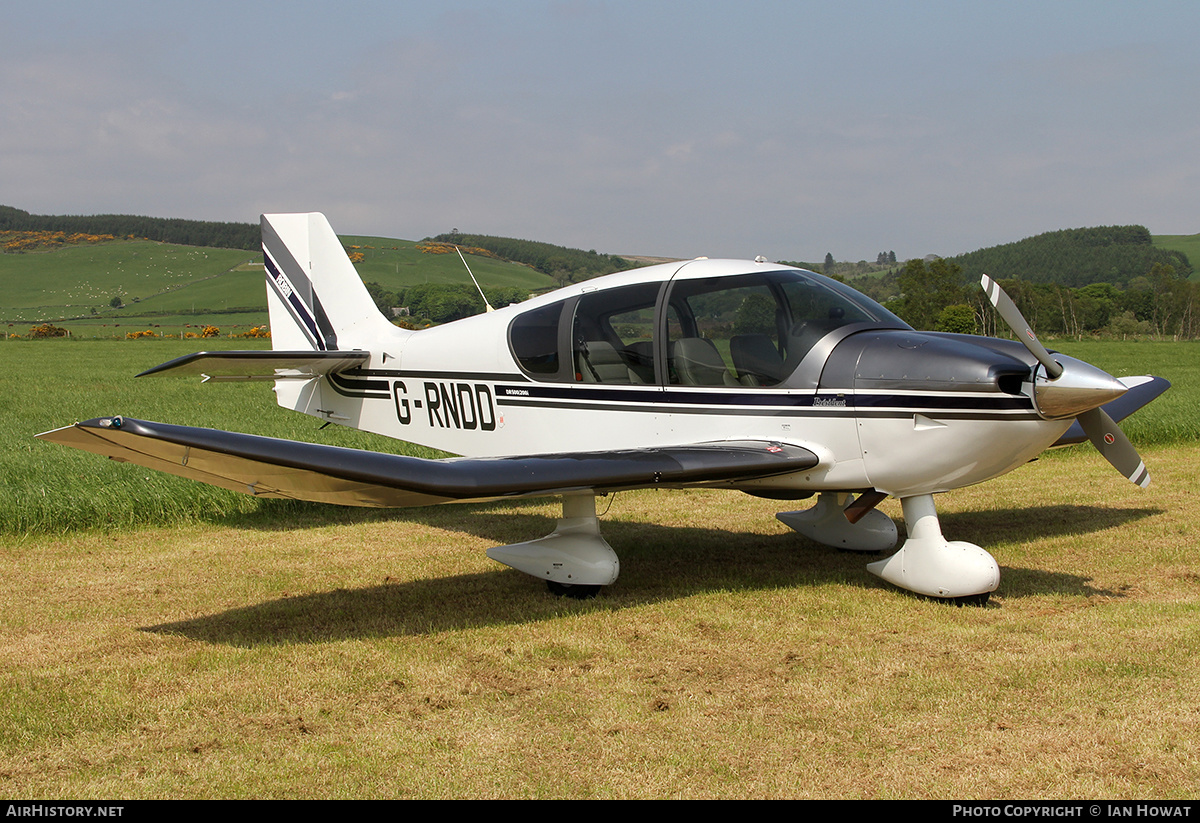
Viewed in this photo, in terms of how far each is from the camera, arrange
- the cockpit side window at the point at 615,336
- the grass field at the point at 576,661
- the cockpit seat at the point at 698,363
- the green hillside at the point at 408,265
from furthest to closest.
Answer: the green hillside at the point at 408,265, the cockpit side window at the point at 615,336, the cockpit seat at the point at 698,363, the grass field at the point at 576,661

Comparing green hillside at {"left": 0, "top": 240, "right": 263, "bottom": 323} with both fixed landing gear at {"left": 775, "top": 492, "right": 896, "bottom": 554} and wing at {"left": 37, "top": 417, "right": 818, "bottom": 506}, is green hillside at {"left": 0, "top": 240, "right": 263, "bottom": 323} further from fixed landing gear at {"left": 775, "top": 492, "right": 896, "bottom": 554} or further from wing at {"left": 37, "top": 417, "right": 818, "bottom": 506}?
wing at {"left": 37, "top": 417, "right": 818, "bottom": 506}

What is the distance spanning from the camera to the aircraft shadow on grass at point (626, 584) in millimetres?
5719

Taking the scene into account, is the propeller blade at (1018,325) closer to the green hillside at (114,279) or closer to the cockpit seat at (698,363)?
the cockpit seat at (698,363)

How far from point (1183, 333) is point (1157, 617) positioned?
8935 cm

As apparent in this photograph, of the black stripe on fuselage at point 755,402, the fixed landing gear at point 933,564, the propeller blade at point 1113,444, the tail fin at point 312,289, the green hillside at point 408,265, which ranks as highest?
the green hillside at point 408,265

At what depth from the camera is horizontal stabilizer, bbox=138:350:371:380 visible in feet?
25.0

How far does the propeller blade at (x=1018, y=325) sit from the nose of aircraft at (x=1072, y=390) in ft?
0.18

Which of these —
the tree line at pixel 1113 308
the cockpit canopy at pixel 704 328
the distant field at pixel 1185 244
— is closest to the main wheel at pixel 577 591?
the cockpit canopy at pixel 704 328

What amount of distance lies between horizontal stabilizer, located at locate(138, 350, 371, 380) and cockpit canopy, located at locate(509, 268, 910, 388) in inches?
98.3

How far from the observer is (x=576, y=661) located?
5020 millimetres

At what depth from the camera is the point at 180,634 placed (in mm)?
5562

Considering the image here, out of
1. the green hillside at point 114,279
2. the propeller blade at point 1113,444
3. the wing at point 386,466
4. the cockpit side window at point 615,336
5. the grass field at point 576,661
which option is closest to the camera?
the grass field at point 576,661

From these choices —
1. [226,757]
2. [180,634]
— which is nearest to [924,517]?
[226,757]

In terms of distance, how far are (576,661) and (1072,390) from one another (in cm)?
327
